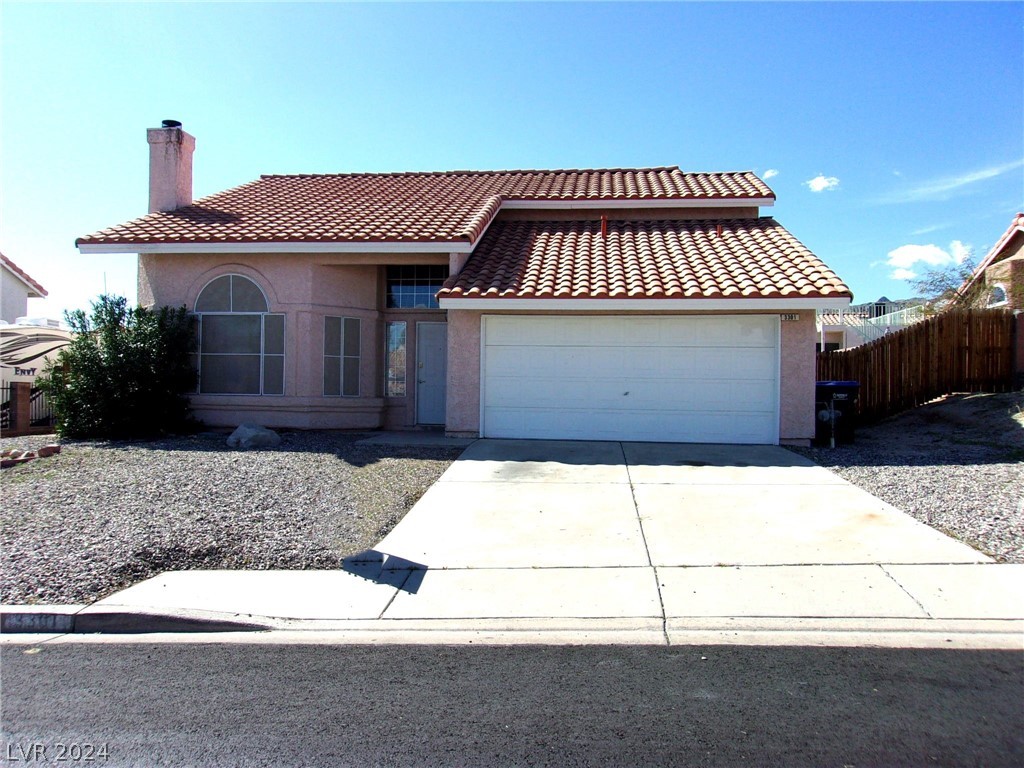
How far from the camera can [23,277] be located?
2852 centimetres

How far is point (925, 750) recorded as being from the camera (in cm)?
344

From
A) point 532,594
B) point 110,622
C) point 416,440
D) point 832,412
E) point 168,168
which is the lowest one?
point 110,622

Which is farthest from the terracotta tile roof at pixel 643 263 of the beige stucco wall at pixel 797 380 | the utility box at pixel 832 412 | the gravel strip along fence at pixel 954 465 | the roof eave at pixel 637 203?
the gravel strip along fence at pixel 954 465

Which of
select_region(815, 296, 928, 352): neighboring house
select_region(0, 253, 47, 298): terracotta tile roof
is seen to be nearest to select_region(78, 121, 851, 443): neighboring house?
select_region(815, 296, 928, 352): neighboring house

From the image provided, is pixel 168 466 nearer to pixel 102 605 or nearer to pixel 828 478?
pixel 102 605

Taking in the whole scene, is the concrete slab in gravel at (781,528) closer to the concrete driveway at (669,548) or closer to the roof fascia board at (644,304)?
the concrete driveway at (669,548)

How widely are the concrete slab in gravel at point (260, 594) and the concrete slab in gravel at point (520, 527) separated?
0.77 metres

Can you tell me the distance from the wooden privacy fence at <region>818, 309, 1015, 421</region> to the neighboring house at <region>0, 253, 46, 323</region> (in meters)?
28.5

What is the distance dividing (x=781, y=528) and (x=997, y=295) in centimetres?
1503

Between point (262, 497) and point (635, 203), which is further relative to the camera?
point (635, 203)

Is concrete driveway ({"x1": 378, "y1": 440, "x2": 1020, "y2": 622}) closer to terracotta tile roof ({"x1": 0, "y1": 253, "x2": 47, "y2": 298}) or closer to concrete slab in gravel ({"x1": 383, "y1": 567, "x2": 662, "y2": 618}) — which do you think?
concrete slab in gravel ({"x1": 383, "y1": 567, "x2": 662, "y2": 618})

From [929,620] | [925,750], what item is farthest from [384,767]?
[929,620]

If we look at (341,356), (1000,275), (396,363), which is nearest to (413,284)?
(396,363)

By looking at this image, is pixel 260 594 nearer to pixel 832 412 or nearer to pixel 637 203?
pixel 832 412
